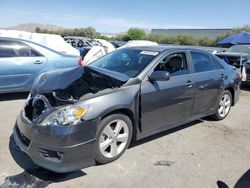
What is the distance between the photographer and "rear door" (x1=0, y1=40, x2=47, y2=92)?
249 inches

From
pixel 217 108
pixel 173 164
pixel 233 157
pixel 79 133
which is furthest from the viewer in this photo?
pixel 217 108

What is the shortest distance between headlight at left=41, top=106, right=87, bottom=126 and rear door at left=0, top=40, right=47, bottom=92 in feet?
11.5

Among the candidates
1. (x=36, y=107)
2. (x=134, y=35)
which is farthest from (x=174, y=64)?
(x=134, y=35)

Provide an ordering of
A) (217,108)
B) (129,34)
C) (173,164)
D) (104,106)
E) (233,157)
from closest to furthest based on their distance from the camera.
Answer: (104,106) → (173,164) → (233,157) → (217,108) → (129,34)

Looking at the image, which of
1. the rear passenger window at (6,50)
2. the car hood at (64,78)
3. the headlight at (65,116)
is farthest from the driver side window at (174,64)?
the rear passenger window at (6,50)

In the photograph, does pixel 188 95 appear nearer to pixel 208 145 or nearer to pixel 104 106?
pixel 208 145

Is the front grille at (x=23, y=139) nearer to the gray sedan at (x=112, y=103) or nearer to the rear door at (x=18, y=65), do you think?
the gray sedan at (x=112, y=103)

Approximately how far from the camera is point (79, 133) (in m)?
3.29

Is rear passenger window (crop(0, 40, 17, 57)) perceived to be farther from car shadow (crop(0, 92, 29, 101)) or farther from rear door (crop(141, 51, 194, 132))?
rear door (crop(141, 51, 194, 132))

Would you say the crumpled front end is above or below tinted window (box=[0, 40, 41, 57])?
below

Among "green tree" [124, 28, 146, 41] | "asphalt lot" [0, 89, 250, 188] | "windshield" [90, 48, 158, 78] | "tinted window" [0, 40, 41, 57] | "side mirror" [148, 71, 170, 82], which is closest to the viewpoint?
"asphalt lot" [0, 89, 250, 188]

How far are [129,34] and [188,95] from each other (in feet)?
157

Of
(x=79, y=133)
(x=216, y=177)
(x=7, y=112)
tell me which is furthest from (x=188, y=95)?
(x=7, y=112)

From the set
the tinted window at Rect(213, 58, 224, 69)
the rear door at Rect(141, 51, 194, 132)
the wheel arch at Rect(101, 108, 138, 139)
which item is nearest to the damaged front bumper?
the wheel arch at Rect(101, 108, 138, 139)
